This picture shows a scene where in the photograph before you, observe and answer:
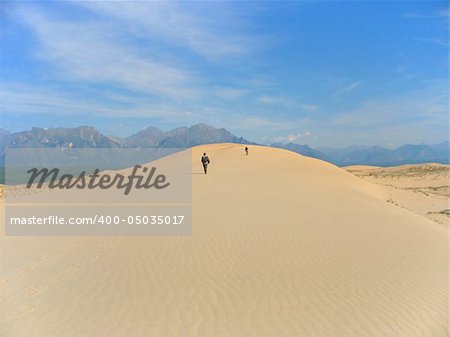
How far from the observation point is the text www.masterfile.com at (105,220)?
13438 millimetres

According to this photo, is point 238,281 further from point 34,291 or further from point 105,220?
point 105,220

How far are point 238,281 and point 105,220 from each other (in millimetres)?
8215

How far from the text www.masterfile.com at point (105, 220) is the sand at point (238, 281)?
1167 mm

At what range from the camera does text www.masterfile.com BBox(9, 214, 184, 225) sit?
13438 mm

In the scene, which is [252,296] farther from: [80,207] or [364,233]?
[80,207]

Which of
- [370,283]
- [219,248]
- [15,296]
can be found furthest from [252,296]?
[15,296]

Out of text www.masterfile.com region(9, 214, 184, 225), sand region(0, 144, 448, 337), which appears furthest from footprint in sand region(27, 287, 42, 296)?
text www.masterfile.com region(9, 214, 184, 225)

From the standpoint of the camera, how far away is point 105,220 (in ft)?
46.5

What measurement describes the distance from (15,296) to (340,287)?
633cm

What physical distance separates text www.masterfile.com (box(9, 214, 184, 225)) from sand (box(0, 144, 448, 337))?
117 cm

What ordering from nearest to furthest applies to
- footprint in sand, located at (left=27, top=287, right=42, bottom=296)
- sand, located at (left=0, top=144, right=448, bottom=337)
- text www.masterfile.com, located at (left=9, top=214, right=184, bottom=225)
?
sand, located at (left=0, top=144, right=448, bottom=337) → footprint in sand, located at (left=27, top=287, right=42, bottom=296) → text www.masterfile.com, located at (left=9, top=214, right=184, bottom=225)

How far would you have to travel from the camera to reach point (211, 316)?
6.05 meters

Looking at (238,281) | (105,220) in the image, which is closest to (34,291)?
(238,281)

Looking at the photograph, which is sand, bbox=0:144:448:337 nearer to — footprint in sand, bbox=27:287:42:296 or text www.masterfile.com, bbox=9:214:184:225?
footprint in sand, bbox=27:287:42:296
